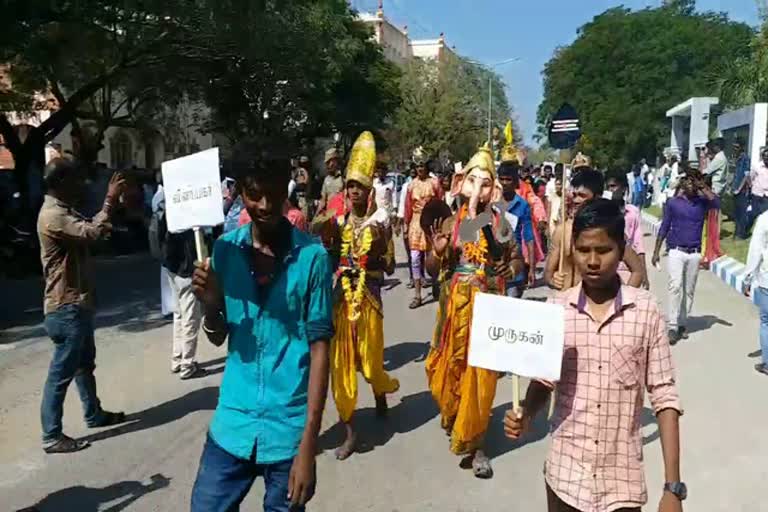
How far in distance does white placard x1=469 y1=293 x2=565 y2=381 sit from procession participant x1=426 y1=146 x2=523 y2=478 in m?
2.06

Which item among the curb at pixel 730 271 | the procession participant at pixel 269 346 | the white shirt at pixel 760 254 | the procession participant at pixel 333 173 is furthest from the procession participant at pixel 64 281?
the curb at pixel 730 271

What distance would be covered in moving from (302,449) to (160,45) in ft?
44.2

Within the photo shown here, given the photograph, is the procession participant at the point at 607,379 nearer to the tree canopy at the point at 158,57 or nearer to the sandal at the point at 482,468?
the sandal at the point at 482,468

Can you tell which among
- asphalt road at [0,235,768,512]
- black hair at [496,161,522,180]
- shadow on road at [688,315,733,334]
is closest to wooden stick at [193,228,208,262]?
asphalt road at [0,235,768,512]

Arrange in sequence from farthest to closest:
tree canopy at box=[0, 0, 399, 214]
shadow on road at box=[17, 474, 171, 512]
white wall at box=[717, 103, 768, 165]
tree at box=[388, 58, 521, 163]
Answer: tree at box=[388, 58, 521, 163] < white wall at box=[717, 103, 768, 165] < tree canopy at box=[0, 0, 399, 214] < shadow on road at box=[17, 474, 171, 512]

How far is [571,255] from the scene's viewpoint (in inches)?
196

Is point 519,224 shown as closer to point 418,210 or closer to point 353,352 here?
point 353,352

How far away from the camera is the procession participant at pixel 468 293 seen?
15.9ft

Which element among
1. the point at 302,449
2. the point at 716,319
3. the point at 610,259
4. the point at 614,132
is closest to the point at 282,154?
the point at 302,449

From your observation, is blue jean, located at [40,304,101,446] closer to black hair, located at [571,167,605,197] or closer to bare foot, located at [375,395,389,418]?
bare foot, located at [375,395,389,418]

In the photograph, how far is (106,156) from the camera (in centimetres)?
3241

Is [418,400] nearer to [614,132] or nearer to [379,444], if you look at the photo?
[379,444]

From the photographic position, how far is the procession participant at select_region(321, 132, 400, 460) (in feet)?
17.2

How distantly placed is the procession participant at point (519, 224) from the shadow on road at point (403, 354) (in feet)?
4.21
